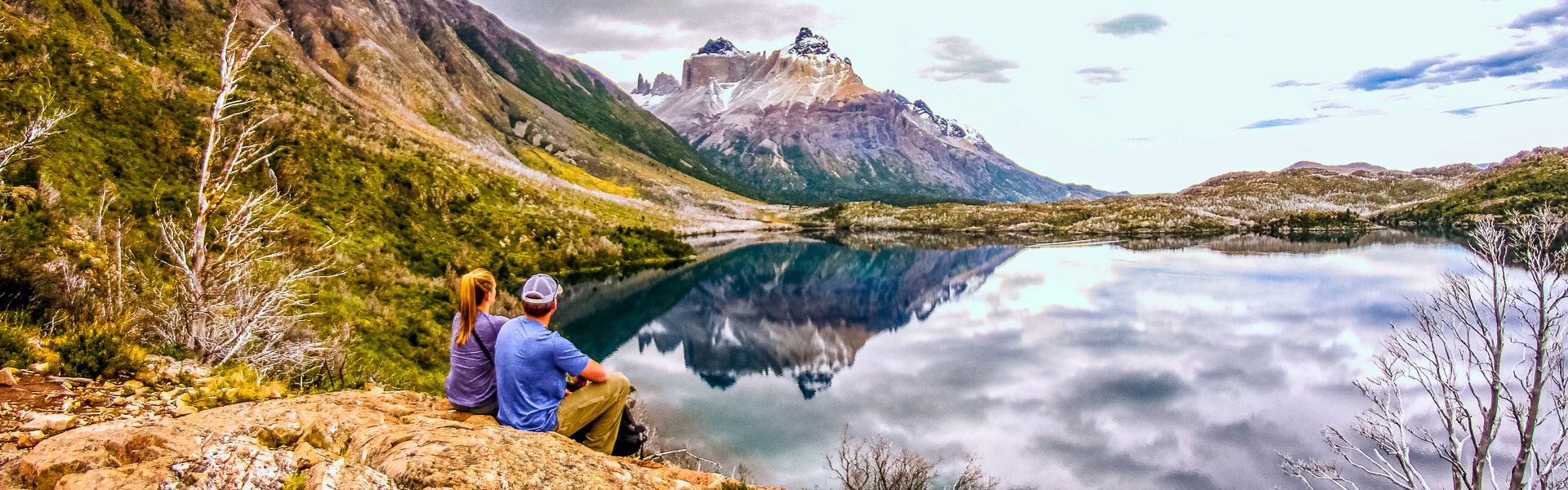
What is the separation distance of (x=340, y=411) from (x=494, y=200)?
70831 millimetres

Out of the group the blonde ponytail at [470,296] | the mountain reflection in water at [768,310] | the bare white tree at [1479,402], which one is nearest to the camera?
the blonde ponytail at [470,296]

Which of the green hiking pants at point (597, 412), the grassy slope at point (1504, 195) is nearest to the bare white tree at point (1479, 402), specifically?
the green hiking pants at point (597, 412)

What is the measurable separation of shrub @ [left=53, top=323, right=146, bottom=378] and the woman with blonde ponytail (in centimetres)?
484

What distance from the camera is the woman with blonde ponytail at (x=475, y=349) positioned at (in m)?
8.94

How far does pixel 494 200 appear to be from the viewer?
2906 inches

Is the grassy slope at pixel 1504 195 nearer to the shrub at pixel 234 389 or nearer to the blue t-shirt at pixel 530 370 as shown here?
the blue t-shirt at pixel 530 370

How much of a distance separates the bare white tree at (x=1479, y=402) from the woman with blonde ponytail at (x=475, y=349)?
18.3 metres

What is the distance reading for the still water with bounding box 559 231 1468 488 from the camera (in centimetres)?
2875

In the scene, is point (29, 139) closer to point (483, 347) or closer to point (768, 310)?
point (483, 347)

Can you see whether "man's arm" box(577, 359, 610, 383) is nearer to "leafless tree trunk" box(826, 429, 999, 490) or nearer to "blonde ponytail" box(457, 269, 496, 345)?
"blonde ponytail" box(457, 269, 496, 345)

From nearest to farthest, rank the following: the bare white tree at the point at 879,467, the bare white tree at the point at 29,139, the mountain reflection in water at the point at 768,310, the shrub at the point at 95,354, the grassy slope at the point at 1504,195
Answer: the shrub at the point at 95,354
the bare white tree at the point at 29,139
the bare white tree at the point at 879,467
the mountain reflection in water at the point at 768,310
the grassy slope at the point at 1504,195

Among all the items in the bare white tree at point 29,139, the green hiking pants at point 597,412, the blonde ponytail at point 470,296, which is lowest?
the green hiking pants at point 597,412

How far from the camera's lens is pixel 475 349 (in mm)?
9250

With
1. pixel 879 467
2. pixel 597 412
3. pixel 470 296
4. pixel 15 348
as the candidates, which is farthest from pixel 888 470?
pixel 15 348
